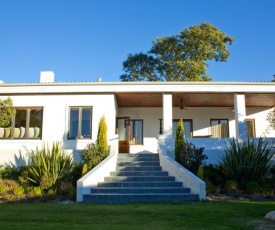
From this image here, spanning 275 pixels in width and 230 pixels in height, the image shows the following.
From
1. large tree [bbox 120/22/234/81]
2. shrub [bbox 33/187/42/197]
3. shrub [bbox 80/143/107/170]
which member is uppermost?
large tree [bbox 120/22/234/81]

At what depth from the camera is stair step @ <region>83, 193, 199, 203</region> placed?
10.3 meters

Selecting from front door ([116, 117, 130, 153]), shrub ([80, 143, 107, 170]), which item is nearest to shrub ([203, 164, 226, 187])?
shrub ([80, 143, 107, 170])

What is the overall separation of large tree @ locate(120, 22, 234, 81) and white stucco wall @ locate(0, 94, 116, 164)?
1582 cm

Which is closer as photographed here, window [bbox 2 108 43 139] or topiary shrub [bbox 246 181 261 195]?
topiary shrub [bbox 246 181 261 195]

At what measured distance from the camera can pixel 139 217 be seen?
738 cm

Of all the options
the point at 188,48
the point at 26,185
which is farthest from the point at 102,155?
the point at 188,48

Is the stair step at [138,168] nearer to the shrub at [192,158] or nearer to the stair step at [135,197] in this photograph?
the shrub at [192,158]

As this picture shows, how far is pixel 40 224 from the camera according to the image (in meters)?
6.70

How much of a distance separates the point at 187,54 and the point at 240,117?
17.5 metres

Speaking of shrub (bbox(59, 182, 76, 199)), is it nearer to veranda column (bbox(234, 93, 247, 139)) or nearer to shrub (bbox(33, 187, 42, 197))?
shrub (bbox(33, 187, 42, 197))

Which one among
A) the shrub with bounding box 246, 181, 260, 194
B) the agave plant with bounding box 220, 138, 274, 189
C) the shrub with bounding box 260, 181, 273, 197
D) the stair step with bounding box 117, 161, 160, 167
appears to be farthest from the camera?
the stair step with bounding box 117, 161, 160, 167

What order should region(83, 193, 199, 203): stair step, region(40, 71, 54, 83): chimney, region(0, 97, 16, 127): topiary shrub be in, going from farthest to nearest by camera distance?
1. region(40, 71, 54, 83): chimney
2. region(0, 97, 16, 127): topiary shrub
3. region(83, 193, 199, 203): stair step

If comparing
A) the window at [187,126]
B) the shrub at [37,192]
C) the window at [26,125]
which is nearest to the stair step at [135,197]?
the shrub at [37,192]

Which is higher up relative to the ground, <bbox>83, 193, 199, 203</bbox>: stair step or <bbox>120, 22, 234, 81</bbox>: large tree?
<bbox>120, 22, 234, 81</bbox>: large tree
